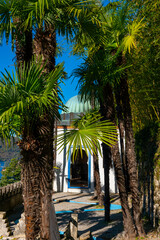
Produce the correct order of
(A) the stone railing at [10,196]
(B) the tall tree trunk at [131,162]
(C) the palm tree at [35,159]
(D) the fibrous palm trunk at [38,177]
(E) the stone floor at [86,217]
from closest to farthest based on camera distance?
(C) the palm tree at [35,159] < (D) the fibrous palm trunk at [38,177] < (B) the tall tree trunk at [131,162] < (E) the stone floor at [86,217] < (A) the stone railing at [10,196]

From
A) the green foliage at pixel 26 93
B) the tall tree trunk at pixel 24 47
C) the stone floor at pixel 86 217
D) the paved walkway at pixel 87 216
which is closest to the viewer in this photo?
the green foliage at pixel 26 93

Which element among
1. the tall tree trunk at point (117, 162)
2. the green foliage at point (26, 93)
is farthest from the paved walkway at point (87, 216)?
the green foliage at point (26, 93)

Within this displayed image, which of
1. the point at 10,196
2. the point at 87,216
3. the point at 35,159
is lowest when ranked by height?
the point at 87,216

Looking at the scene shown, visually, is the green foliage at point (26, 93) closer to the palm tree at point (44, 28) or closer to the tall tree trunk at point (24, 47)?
the palm tree at point (44, 28)

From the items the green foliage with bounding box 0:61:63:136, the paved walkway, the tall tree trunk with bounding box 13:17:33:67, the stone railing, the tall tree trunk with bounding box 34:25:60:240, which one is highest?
the tall tree trunk with bounding box 13:17:33:67

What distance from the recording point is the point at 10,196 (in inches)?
424

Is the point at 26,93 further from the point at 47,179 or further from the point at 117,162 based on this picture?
the point at 117,162

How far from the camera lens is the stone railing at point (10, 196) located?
10.0m

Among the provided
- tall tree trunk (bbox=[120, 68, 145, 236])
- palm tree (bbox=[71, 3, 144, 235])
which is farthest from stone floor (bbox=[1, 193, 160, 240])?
palm tree (bbox=[71, 3, 144, 235])

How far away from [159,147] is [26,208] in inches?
196

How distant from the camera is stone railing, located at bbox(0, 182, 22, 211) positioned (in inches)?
394

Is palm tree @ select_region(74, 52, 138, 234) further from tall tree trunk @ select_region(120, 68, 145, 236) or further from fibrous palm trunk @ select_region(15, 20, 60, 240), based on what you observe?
fibrous palm trunk @ select_region(15, 20, 60, 240)

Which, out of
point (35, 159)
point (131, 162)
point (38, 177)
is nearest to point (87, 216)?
point (131, 162)

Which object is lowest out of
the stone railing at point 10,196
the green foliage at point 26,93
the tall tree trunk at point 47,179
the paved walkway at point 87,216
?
the paved walkway at point 87,216
